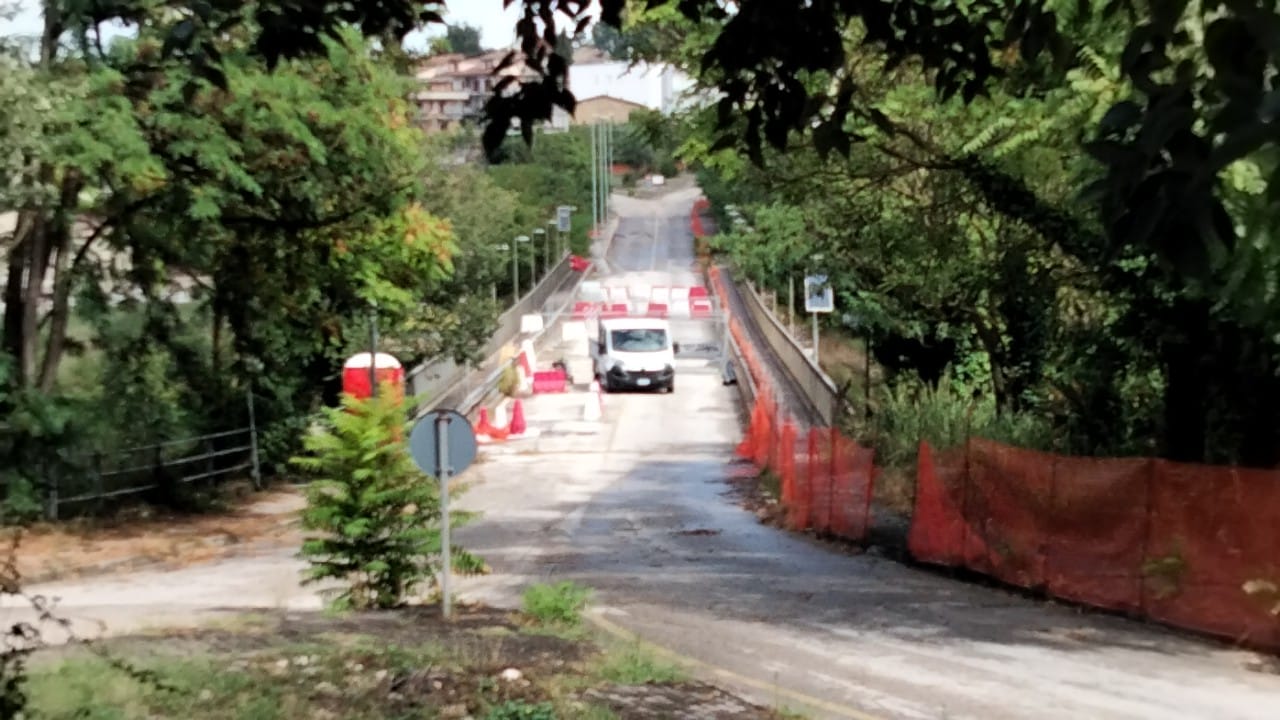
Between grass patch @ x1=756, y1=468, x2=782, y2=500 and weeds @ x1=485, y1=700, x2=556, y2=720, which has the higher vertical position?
weeds @ x1=485, y1=700, x2=556, y2=720

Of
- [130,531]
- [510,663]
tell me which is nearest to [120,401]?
[130,531]

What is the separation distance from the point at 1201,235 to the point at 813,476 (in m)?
18.9

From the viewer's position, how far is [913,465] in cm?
2197

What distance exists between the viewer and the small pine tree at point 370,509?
38.0 feet

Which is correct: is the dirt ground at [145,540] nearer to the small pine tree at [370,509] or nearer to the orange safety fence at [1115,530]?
the small pine tree at [370,509]

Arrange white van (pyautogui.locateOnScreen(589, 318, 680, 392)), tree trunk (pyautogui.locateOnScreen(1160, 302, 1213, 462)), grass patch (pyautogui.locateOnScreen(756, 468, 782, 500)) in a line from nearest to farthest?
1. tree trunk (pyautogui.locateOnScreen(1160, 302, 1213, 462))
2. grass patch (pyautogui.locateOnScreen(756, 468, 782, 500))
3. white van (pyautogui.locateOnScreen(589, 318, 680, 392))

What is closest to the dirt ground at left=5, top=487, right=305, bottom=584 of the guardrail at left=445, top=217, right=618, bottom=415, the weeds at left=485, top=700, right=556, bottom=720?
the guardrail at left=445, top=217, right=618, bottom=415

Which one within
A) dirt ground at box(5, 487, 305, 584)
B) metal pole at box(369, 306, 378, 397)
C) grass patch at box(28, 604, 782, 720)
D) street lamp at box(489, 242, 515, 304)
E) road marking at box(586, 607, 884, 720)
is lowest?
dirt ground at box(5, 487, 305, 584)

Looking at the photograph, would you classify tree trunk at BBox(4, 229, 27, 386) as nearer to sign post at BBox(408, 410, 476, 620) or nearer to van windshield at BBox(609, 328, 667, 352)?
sign post at BBox(408, 410, 476, 620)

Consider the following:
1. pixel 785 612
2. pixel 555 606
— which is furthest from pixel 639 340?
pixel 555 606

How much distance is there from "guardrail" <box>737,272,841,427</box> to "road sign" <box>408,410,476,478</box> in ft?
58.9

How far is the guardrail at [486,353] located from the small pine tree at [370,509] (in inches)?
110

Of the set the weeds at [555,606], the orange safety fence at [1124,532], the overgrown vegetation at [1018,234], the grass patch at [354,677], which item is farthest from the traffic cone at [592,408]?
the grass patch at [354,677]

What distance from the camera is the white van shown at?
46.2 meters
